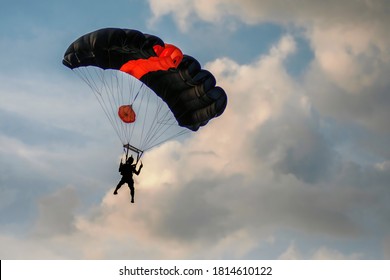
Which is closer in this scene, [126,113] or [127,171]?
[127,171]

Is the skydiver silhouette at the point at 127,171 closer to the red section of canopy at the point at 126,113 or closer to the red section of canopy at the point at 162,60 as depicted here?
the red section of canopy at the point at 126,113

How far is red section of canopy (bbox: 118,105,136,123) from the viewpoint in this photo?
37.8 metres

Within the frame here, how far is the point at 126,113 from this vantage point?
37844mm

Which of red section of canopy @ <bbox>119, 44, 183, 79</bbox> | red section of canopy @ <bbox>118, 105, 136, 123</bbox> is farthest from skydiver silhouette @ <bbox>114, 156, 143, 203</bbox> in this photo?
red section of canopy @ <bbox>119, 44, 183, 79</bbox>

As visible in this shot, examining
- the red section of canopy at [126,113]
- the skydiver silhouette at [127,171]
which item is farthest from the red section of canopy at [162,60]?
the skydiver silhouette at [127,171]

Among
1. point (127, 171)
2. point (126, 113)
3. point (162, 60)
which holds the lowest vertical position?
point (127, 171)

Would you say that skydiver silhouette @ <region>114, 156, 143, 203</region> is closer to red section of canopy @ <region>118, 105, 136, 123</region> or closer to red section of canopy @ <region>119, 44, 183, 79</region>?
red section of canopy @ <region>118, 105, 136, 123</region>

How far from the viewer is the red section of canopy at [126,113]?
37.8 meters

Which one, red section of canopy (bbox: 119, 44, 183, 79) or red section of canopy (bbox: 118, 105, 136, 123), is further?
red section of canopy (bbox: 118, 105, 136, 123)

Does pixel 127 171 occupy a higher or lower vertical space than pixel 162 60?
lower

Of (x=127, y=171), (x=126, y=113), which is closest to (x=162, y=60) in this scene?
(x=126, y=113)

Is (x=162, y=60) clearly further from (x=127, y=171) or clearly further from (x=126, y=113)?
(x=127, y=171)

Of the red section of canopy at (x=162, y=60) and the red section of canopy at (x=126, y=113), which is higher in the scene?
the red section of canopy at (x=162, y=60)
